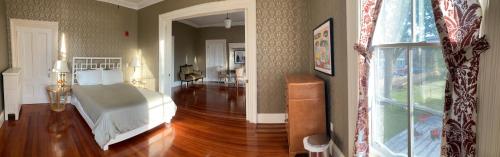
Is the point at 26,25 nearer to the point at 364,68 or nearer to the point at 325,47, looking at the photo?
the point at 325,47

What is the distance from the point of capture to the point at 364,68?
179 centimetres

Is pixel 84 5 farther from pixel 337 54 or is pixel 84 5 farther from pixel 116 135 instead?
pixel 337 54

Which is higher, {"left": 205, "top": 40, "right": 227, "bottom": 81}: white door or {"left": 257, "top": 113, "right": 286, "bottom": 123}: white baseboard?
{"left": 205, "top": 40, "right": 227, "bottom": 81}: white door

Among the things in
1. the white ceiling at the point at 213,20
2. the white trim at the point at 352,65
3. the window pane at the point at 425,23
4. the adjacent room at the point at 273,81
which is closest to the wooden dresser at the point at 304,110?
the adjacent room at the point at 273,81

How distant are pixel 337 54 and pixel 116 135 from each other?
2898 mm

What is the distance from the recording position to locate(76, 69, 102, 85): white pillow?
5.34m

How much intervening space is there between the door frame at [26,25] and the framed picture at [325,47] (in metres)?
5.80

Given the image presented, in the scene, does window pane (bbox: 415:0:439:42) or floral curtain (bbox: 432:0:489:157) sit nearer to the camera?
floral curtain (bbox: 432:0:489:157)

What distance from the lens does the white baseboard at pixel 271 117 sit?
4160 millimetres

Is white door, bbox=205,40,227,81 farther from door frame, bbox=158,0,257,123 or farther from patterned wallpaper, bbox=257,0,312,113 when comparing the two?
patterned wallpaper, bbox=257,0,312,113

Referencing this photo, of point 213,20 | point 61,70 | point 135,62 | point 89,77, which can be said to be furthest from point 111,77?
point 213,20

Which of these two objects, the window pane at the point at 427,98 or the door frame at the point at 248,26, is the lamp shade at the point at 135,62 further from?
the window pane at the point at 427,98

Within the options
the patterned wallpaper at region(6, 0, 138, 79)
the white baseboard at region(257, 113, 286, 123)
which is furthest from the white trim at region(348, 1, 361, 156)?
the patterned wallpaper at region(6, 0, 138, 79)

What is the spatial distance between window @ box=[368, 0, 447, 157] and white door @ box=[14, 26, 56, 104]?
661 cm
